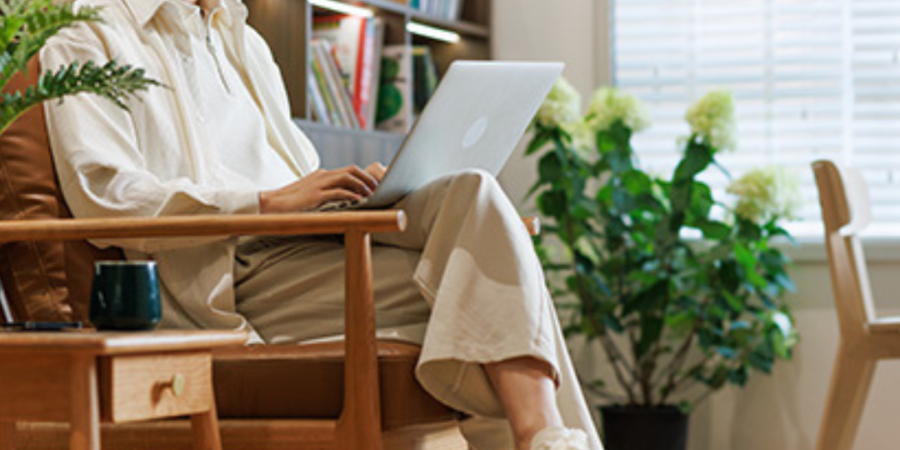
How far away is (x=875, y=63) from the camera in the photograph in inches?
146

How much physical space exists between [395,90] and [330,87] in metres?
0.30

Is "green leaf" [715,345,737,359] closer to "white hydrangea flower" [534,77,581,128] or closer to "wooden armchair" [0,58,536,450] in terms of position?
"white hydrangea flower" [534,77,581,128]

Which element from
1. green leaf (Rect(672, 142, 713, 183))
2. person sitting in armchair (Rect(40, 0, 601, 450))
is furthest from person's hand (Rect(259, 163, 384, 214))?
green leaf (Rect(672, 142, 713, 183))

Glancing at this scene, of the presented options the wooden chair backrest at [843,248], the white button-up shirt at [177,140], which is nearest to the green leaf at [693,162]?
the wooden chair backrest at [843,248]

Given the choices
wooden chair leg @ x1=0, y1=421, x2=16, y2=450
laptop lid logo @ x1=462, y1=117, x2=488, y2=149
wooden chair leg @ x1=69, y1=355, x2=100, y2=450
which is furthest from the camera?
laptop lid logo @ x1=462, y1=117, x2=488, y2=149

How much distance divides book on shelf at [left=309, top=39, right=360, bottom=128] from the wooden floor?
61.5 inches

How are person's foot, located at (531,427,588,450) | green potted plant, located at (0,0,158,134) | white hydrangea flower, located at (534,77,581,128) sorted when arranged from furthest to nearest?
white hydrangea flower, located at (534,77,581,128), person's foot, located at (531,427,588,450), green potted plant, located at (0,0,158,134)

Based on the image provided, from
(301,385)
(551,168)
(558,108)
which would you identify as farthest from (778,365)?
(301,385)

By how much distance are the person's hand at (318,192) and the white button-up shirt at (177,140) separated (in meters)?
0.03

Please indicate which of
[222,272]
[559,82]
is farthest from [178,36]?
[559,82]

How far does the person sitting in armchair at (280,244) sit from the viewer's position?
1.75 m

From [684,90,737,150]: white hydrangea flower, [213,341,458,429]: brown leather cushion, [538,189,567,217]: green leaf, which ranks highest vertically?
[684,90,737,150]: white hydrangea flower

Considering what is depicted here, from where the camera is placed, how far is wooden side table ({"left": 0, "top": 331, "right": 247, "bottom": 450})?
4.55 feet

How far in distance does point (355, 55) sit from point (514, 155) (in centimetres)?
80
